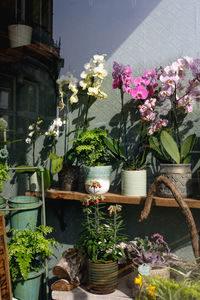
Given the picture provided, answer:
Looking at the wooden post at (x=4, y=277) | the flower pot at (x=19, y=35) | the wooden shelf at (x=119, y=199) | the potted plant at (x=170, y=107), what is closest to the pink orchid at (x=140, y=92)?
the potted plant at (x=170, y=107)

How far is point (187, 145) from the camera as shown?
4.75 feet

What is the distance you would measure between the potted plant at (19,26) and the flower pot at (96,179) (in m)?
0.97

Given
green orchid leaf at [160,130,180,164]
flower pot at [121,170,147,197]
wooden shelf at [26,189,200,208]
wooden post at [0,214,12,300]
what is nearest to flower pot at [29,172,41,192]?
wooden shelf at [26,189,200,208]

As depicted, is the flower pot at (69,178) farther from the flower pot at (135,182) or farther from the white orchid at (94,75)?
the white orchid at (94,75)

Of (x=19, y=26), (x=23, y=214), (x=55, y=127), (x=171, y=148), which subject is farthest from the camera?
(x=19, y=26)

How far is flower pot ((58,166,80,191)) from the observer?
1.68m

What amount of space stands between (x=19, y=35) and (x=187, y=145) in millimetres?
1288

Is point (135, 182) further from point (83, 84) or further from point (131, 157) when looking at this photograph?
point (83, 84)

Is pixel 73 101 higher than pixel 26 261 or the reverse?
higher

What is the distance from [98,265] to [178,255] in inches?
19.9

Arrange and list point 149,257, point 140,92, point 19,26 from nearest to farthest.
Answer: point 149,257 → point 140,92 → point 19,26

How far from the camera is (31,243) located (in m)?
1.55

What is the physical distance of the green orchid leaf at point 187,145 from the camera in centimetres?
144

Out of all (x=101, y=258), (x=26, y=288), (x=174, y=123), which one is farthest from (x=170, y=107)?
(x=26, y=288)
